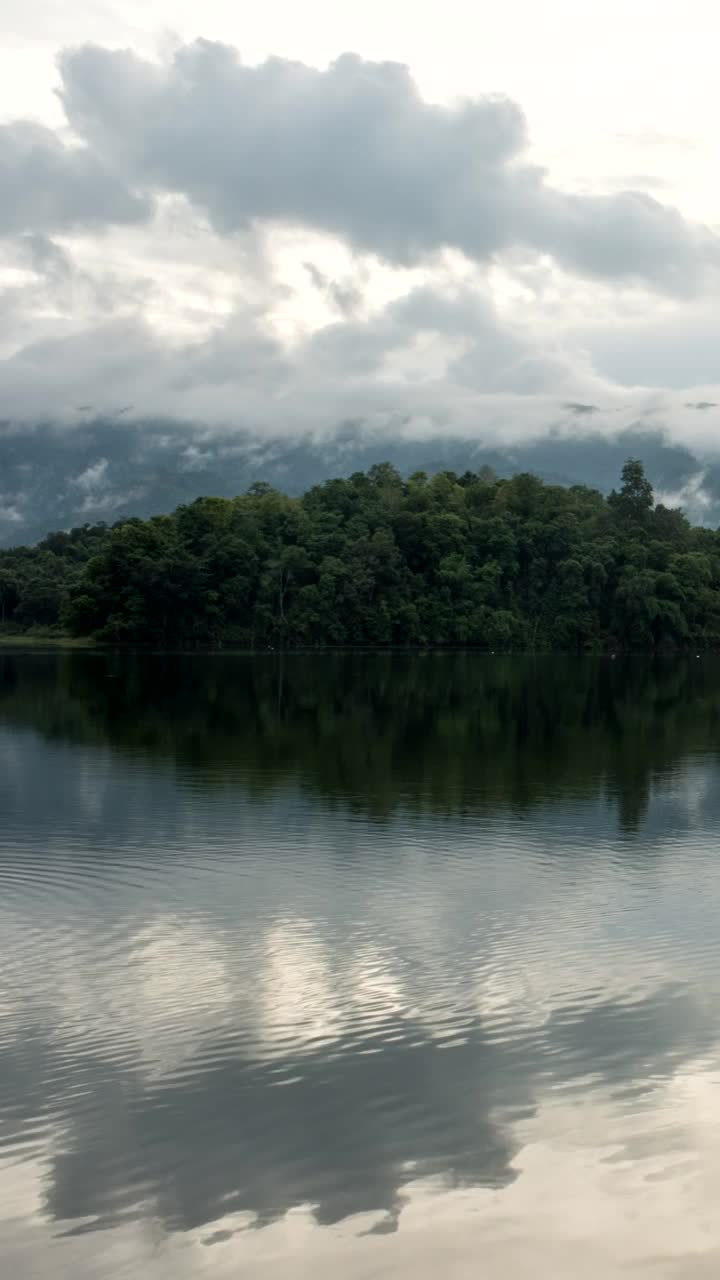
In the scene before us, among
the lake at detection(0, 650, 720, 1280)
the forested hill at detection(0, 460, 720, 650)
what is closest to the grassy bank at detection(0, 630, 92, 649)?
the forested hill at detection(0, 460, 720, 650)

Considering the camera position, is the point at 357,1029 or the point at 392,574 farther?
the point at 392,574

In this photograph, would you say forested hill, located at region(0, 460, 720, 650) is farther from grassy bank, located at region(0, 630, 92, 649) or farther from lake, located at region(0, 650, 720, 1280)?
lake, located at region(0, 650, 720, 1280)

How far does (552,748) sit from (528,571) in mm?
106592

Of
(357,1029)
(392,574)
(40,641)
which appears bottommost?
(357,1029)

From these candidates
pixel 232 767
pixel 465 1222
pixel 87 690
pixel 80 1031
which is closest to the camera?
pixel 465 1222

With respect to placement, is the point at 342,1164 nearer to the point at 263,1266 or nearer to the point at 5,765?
the point at 263,1266

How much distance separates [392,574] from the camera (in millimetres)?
133000

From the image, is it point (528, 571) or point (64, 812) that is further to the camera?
point (528, 571)

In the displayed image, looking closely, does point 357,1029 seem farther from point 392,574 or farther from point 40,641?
point 40,641

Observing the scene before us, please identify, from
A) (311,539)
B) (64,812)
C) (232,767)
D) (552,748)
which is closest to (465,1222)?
(64,812)

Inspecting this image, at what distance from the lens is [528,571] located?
471ft

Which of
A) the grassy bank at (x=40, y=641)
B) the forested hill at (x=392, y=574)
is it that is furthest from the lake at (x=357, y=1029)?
the grassy bank at (x=40, y=641)

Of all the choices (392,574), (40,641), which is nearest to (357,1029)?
(392,574)

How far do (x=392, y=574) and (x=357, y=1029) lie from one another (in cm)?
12074
